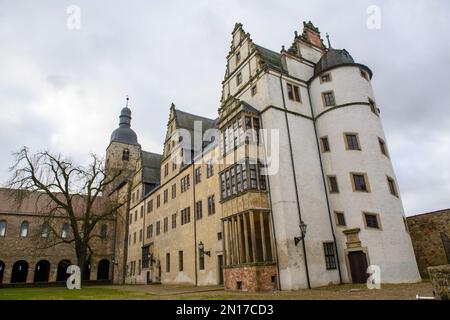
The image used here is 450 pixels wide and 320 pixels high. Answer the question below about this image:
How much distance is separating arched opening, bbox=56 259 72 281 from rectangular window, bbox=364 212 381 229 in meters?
43.8

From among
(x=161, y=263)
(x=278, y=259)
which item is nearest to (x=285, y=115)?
(x=278, y=259)

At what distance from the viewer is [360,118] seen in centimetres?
2291

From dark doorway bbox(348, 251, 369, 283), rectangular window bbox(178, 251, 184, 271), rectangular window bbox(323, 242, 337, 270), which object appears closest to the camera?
dark doorway bbox(348, 251, 369, 283)

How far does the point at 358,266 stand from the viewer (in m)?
19.8

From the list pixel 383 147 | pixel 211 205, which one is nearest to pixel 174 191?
pixel 211 205

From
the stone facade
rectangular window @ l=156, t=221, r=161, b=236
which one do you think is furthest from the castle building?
rectangular window @ l=156, t=221, r=161, b=236

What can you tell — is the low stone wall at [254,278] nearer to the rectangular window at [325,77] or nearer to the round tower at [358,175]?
the round tower at [358,175]

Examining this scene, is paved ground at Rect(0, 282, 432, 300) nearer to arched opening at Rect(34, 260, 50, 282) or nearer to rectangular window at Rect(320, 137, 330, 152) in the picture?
rectangular window at Rect(320, 137, 330, 152)

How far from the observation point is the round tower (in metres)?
19.6

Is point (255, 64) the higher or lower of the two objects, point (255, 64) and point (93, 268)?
the higher

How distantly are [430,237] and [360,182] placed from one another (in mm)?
7730

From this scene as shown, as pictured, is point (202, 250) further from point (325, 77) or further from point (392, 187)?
point (325, 77)
